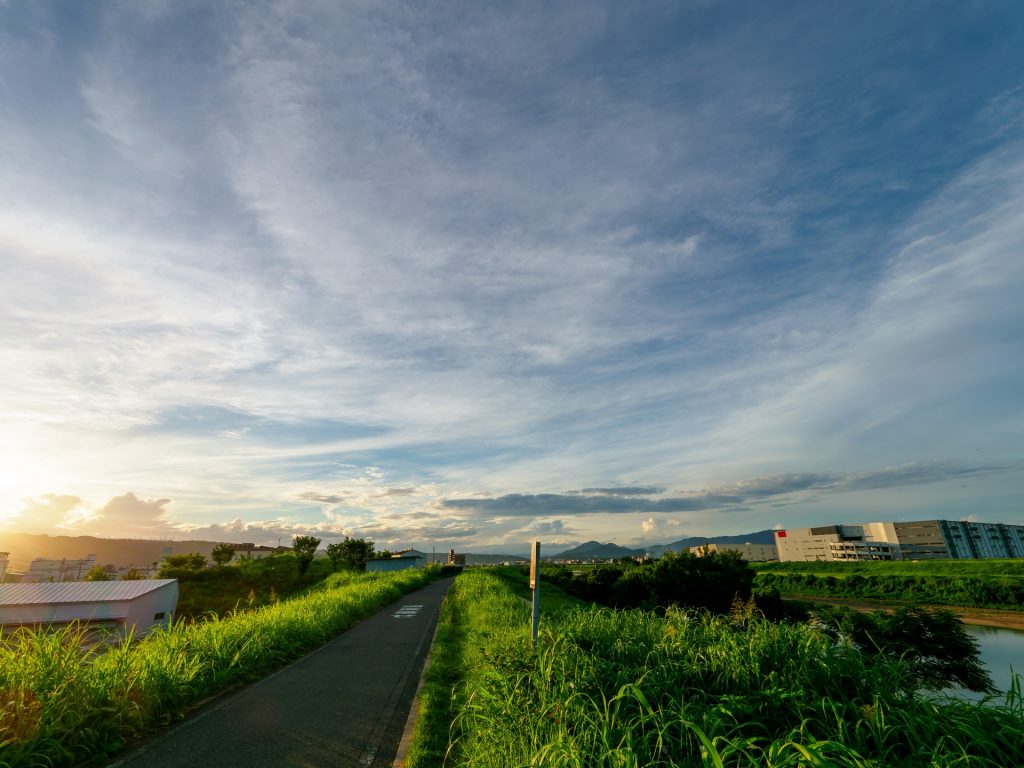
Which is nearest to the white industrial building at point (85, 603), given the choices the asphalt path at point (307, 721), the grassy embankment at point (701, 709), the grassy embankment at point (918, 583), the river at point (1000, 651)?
the asphalt path at point (307, 721)

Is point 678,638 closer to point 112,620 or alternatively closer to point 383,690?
point 383,690

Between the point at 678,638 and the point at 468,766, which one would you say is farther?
the point at 678,638

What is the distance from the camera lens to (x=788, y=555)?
367ft

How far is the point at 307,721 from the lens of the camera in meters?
6.72

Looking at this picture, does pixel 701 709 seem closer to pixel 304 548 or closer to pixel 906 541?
pixel 304 548

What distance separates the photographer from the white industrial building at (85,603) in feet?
81.3

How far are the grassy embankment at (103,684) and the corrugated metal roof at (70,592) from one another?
25.5 meters

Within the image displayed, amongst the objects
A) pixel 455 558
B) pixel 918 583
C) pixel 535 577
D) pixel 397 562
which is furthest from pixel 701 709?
pixel 455 558

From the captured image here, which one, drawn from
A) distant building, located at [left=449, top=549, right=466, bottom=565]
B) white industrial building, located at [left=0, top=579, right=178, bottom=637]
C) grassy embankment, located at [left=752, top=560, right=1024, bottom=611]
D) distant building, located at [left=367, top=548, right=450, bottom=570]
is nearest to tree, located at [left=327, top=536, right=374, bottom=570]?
distant building, located at [left=367, top=548, right=450, bottom=570]

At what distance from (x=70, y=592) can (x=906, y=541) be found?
130629 mm

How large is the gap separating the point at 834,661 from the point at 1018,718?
167 centimetres

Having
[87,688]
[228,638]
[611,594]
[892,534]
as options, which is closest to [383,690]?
[228,638]

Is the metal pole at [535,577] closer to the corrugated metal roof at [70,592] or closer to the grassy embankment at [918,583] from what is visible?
the grassy embankment at [918,583]

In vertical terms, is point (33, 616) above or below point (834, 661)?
below
